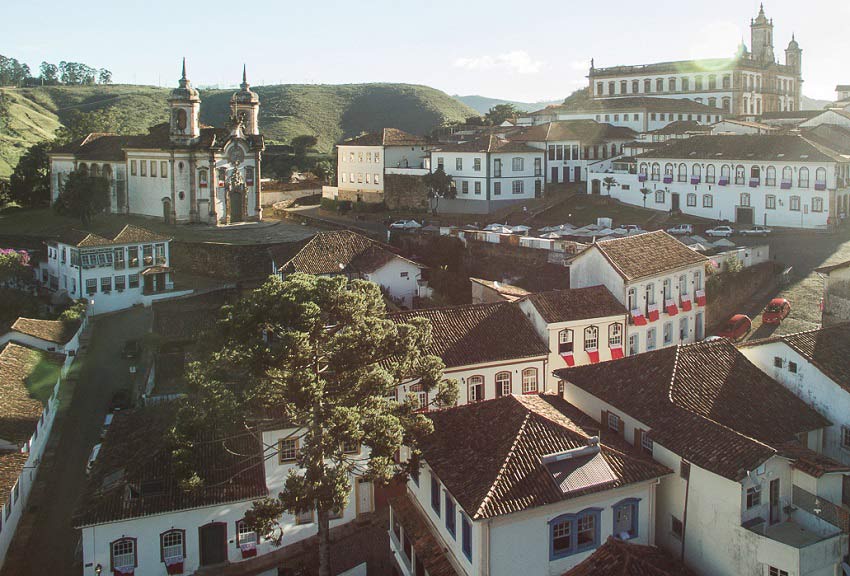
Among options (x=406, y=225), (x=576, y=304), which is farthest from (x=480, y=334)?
(x=406, y=225)

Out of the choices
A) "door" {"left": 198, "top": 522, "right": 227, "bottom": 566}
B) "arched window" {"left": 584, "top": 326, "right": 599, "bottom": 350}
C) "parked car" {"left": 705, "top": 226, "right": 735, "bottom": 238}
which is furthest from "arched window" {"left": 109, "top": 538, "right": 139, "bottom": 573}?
"parked car" {"left": 705, "top": 226, "right": 735, "bottom": 238}

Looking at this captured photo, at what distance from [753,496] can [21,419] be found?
2499 centimetres

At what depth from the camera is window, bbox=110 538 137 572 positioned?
2448 centimetres

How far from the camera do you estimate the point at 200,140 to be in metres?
62.9

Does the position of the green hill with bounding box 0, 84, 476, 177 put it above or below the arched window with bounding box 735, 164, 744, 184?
above

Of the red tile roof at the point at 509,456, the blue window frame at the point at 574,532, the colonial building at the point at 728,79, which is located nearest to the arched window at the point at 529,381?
the red tile roof at the point at 509,456

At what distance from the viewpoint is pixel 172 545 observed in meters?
25.1

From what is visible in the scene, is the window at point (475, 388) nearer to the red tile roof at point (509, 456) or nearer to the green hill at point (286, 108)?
the red tile roof at point (509, 456)

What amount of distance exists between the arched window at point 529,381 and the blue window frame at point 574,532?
36.0ft

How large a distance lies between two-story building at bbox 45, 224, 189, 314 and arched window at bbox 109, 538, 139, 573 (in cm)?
2699

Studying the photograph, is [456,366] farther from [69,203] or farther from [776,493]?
[69,203]

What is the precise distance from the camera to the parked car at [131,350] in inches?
1654

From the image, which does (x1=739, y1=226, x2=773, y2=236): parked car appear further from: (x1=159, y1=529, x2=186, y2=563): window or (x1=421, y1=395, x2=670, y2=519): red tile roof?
(x1=159, y1=529, x2=186, y2=563): window

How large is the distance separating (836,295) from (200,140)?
4515cm
